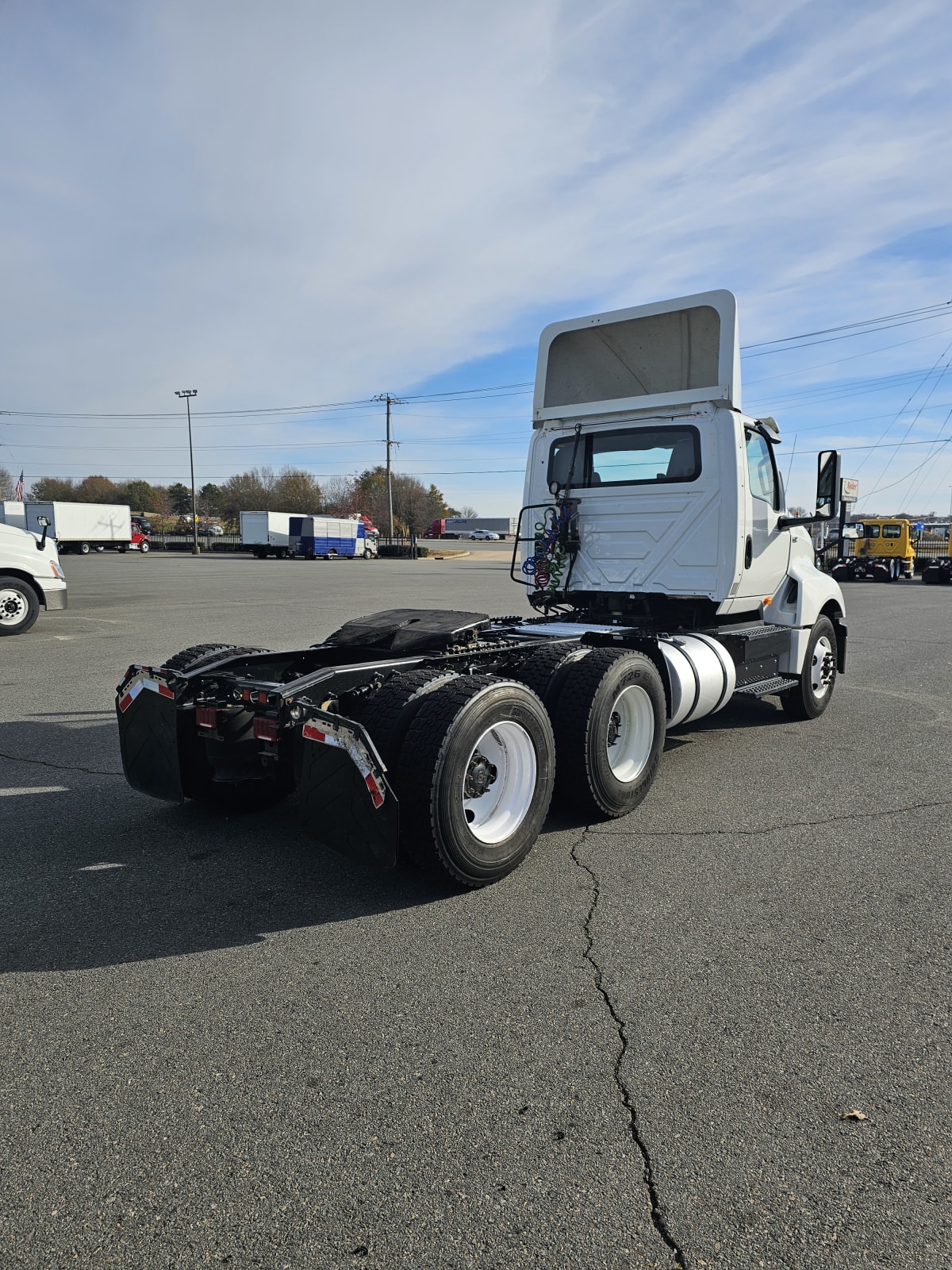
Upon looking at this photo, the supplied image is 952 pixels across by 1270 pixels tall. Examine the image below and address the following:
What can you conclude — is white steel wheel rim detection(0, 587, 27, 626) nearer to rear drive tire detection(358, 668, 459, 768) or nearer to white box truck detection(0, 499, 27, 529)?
rear drive tire detection(358, 668, 459, 768)

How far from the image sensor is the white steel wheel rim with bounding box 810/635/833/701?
7.61m

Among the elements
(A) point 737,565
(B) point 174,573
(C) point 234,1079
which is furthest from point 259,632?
(B) point 174,573

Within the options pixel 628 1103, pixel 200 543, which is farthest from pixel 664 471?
pixel 200 543

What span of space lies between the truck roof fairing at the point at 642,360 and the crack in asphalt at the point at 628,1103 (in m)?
4.25

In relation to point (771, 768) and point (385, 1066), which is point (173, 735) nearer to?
point (385, 1066)

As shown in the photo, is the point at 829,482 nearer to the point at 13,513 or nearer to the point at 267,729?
the point at 267,729

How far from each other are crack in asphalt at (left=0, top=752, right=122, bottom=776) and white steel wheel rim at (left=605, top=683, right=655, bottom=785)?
339cm

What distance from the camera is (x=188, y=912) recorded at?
3.69m

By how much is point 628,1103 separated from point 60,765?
4.91 metres

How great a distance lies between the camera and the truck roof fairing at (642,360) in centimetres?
645

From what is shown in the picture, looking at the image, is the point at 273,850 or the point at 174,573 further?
the point at 174,573

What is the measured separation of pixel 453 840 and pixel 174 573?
30079mm

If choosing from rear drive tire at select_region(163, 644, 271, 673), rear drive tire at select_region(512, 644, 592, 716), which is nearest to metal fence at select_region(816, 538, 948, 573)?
rear drive tire at select_region(512, 644, 592, 716)

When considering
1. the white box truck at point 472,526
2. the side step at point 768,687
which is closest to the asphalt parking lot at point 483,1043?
the side step at point 768,687
